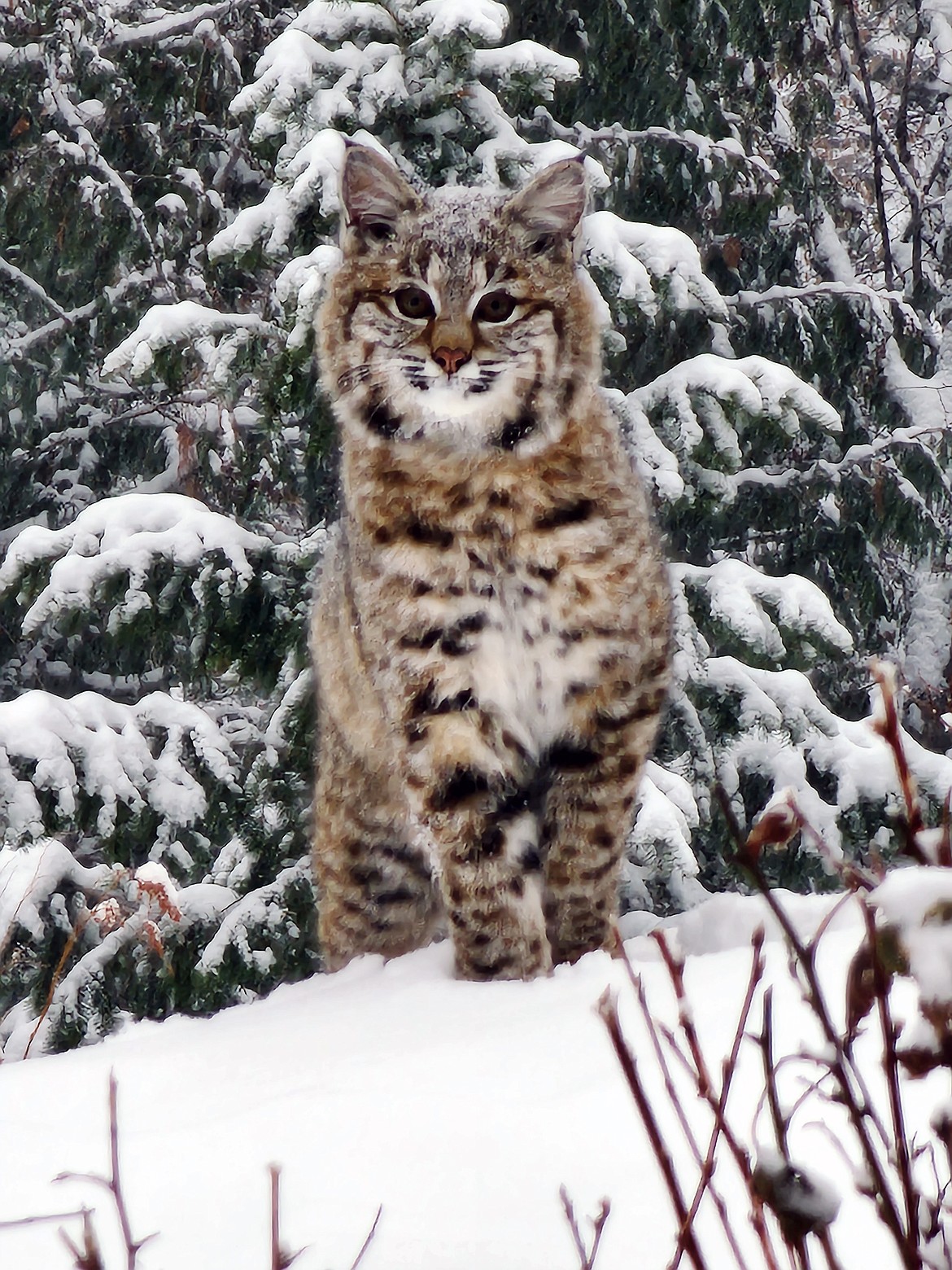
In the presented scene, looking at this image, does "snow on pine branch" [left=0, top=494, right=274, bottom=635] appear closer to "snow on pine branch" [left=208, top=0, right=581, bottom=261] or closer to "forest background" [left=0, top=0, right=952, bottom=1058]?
"forest background" [left=0, top=0, right=952, bottom=1058]

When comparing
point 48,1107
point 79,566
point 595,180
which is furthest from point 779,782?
point 48,1107

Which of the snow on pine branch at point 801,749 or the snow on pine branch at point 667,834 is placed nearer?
the snow on pine branch at point 667,834

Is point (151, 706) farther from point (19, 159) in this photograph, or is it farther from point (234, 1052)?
point (234, 1052)

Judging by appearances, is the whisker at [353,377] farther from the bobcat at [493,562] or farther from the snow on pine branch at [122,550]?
the snow on pine branch at [122,550]

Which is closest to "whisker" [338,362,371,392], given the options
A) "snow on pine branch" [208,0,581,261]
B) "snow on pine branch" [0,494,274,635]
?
"snow on pine branch" [208,0,581,261]

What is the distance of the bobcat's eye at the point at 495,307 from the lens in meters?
3.35

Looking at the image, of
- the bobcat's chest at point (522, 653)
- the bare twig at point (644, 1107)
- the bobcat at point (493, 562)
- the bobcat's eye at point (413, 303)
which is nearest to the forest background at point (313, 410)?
the bobcat at point (493, 562)

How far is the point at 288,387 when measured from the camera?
5.31 m

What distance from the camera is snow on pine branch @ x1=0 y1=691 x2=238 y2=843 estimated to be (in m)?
5.42

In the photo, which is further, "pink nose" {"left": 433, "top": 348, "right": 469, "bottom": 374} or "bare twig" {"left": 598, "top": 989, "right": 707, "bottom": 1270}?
"pink nose" {"left": 433, "top": 348, "right": 469, "bottom": 374}

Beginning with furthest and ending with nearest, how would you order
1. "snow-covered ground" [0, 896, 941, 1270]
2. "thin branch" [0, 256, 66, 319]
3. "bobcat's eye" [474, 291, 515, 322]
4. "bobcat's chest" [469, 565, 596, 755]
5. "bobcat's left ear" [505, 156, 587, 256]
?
1. "thin branch" [0, 256, 66, 319]
2. "bobcat's left ear" [505, 156, 587, 256]
3. "bobcat's eye" [474, 291, 515, 322]
4. "bobcat's chest" [469, 565, 596, 755]
5. "snow-covered ground" [0, 896, 941, 1270]

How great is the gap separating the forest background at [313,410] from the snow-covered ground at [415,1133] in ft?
2.98

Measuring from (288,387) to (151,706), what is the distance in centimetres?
173

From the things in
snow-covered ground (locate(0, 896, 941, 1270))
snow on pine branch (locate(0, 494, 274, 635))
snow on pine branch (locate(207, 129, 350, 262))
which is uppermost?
snow on pine branch (locate(207, 129, 350, 262))
